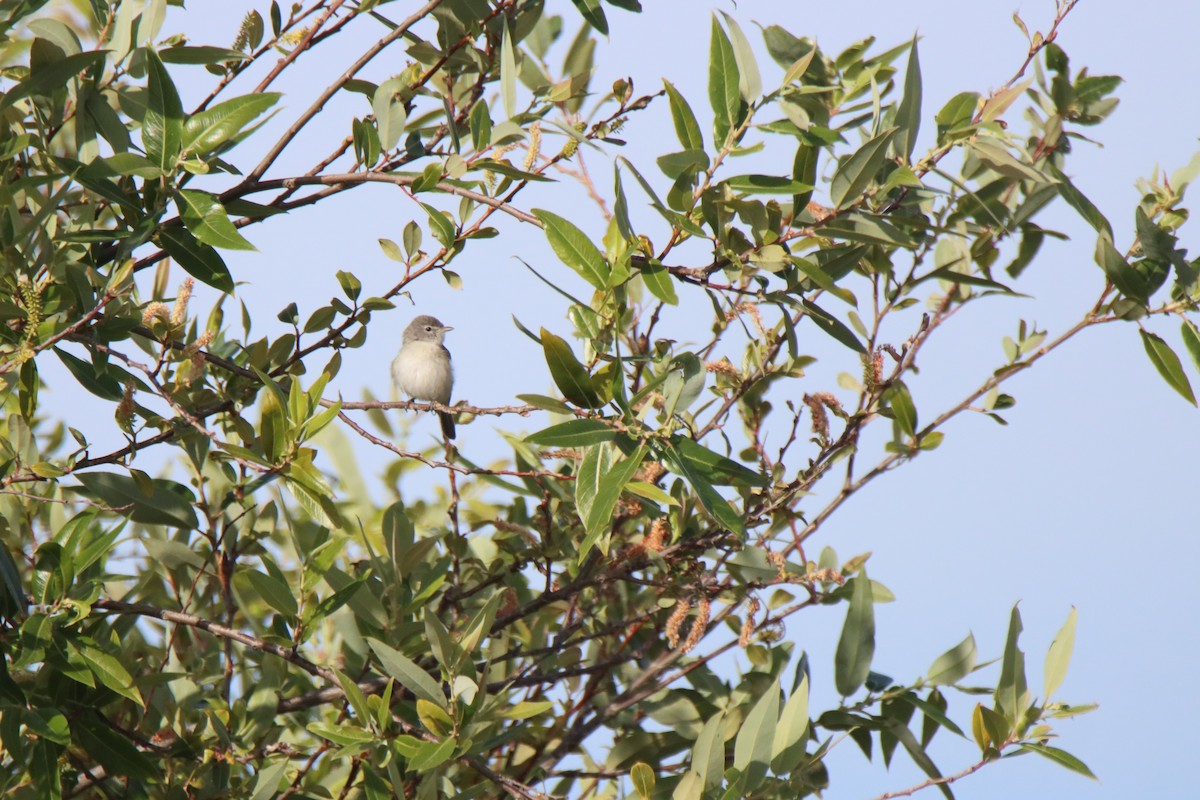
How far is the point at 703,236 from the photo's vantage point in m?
2.81

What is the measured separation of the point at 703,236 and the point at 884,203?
0.57 meters

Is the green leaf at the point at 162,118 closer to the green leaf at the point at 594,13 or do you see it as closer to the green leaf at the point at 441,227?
the green leaf at the point at 441,227

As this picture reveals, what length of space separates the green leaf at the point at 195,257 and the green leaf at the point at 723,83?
1.43m

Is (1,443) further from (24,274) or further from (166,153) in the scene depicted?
(166,153)

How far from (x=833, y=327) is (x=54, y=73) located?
2.18m

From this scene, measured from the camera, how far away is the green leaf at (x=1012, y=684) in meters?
3.48

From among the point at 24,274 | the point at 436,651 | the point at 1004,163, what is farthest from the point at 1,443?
the point at 1004,163

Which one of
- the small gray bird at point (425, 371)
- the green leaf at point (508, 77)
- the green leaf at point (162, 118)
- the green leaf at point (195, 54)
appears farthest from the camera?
the small gray bird at point (425, 371)

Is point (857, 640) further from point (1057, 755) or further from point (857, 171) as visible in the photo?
point (857, 171)

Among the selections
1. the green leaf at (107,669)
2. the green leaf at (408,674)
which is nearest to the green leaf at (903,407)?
the green leaf at (408,674)

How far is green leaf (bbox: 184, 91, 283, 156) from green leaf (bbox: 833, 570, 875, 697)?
2282mm

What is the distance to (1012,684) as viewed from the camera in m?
3.50

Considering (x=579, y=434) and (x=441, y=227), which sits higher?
(x=441, y=227)

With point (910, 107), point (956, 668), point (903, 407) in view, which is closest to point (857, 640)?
point (956, 668)
